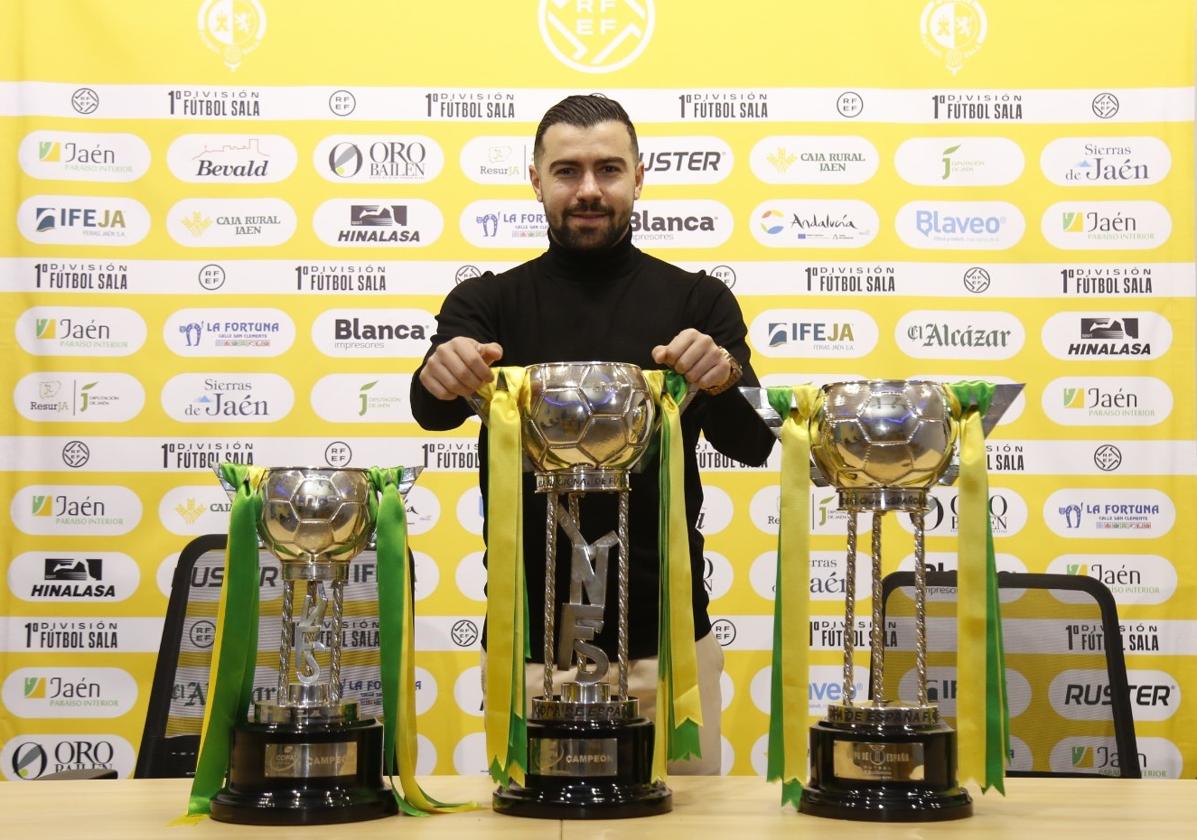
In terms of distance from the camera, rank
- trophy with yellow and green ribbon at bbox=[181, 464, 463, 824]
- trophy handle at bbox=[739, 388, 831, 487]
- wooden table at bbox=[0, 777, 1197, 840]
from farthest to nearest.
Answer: trophy handle at bbox=[739, 388, 831, 487]
trophy with yellow and green ribbon at bbox=[181, 464, 463, 824]
wooden table at bbox=[0, 777, 1197, 840]

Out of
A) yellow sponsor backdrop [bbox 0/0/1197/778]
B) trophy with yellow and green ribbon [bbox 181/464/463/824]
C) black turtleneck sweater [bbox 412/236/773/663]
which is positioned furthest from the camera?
yellow sponsor backdrop [bbox 0/0/1197/778]

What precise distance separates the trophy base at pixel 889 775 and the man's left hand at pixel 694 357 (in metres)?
0.40

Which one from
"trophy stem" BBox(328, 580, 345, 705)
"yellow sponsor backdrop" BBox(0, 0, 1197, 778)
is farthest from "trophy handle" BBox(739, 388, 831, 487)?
"yellow sponsor backdrop" BBox(0, 0, 1197, 778)

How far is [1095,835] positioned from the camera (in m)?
1.21

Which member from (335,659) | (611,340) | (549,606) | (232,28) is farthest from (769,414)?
(232,28)

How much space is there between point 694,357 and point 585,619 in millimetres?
311

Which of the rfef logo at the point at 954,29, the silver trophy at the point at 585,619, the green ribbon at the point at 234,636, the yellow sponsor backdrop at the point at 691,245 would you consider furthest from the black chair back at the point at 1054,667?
the rfef logo at the point at 954,29

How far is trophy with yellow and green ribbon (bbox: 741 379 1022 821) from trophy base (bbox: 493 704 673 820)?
144 mm

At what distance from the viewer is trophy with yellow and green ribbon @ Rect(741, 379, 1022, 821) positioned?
1313 mm

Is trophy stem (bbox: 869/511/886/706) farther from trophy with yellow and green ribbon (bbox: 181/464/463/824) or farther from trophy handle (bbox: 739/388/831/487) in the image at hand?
trophy with yellow and green ribbon (bbox: 181/464/463/824)

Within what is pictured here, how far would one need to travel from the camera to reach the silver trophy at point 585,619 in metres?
1.33

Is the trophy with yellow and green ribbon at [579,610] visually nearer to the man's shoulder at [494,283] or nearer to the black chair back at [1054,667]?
the man's shoulder at [494,283]

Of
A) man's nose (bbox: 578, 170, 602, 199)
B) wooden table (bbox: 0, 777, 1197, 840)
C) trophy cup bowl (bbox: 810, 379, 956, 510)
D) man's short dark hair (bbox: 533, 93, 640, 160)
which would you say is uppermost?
man's short dark hair (bbox: 533, 93, 640, 160)

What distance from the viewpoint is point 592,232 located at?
235 centimetres
